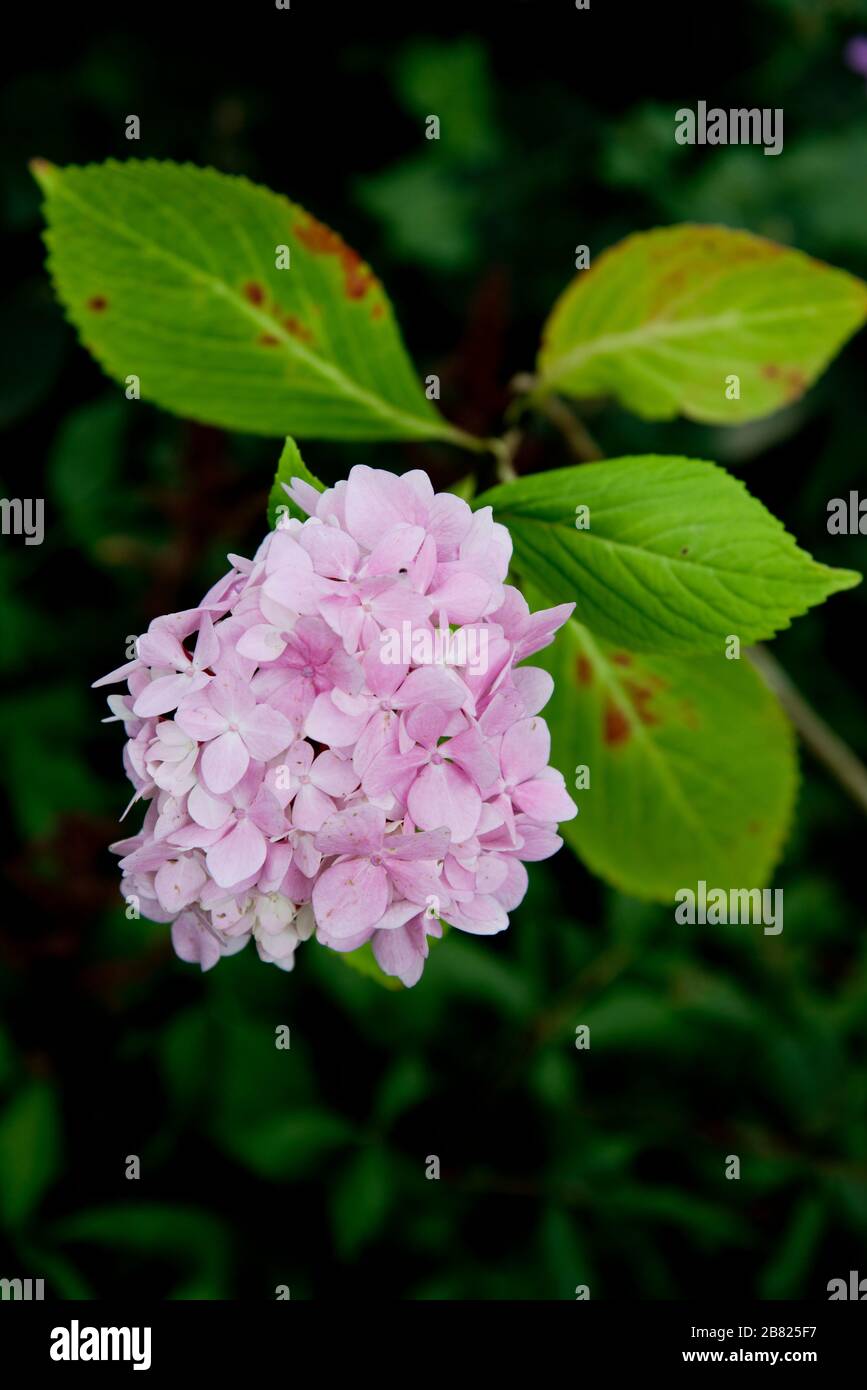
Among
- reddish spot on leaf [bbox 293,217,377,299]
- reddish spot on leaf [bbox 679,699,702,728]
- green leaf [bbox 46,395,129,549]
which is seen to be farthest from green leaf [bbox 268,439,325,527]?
green leaf [bbox 46,395,129,549]

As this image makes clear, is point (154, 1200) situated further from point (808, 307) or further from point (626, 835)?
point (808, 307)

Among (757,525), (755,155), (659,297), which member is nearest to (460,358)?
(659,297)

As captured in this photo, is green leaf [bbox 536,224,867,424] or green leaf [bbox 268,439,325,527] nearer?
green leaf [bbox 268,439,325,527]

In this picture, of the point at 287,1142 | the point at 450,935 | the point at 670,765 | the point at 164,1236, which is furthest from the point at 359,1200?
the point at 670,765

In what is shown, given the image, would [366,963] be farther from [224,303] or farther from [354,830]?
[224,303]

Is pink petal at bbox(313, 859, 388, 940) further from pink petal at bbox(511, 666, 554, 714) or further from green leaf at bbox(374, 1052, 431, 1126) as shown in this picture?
green leaf at bbox(374, 1052, 431, 1126)

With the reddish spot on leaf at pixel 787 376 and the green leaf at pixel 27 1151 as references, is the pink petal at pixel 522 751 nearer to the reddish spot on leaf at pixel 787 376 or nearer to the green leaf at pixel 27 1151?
the reddish spot on leaf at pixel 787 376

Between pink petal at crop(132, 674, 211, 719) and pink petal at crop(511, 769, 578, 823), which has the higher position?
pink petal at crop(132, 674, 211, 719)
